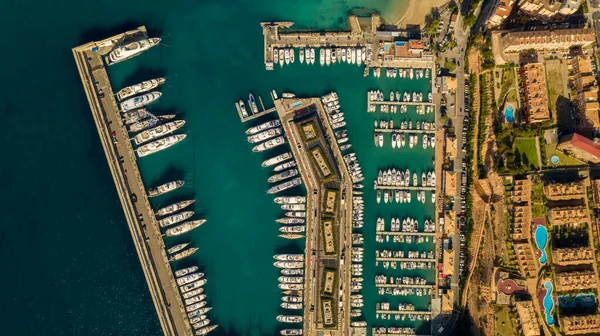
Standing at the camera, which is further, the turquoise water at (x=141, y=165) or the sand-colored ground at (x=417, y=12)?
the sand-colored ground at (x=417, y=12)

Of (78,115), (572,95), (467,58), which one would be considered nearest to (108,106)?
(78,115)

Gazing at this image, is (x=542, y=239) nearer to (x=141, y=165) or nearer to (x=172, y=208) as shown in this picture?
(x=172, y=208)

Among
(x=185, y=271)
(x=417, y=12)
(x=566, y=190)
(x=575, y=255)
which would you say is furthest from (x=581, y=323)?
(x=185, y=271)

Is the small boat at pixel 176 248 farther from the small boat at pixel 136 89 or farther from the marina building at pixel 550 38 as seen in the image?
the marina building at pixel 550 38

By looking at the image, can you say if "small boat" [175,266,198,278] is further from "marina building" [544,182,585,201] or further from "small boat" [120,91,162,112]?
"marina building" [544,182,585,201]

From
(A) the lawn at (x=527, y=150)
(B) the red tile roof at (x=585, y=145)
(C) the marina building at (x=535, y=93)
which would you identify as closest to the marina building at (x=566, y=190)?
(A) the lawn at (x=527, y=150)

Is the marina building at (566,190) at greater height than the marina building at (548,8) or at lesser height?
A: lesser

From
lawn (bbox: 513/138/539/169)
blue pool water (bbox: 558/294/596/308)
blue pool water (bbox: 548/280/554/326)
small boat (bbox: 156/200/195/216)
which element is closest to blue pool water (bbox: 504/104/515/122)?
lawn (bbox: 513/138/539/169)

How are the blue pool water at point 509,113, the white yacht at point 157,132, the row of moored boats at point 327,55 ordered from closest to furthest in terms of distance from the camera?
the blue pool water at point 509,113 → the white yacht at point 157,132 → the row of moored boats at point 327,55
